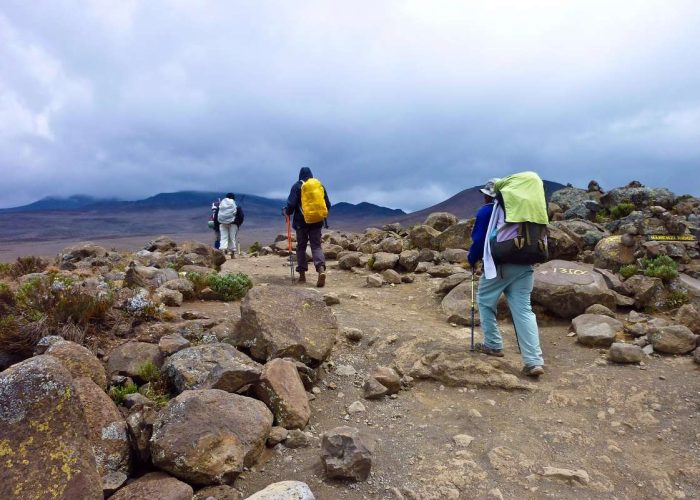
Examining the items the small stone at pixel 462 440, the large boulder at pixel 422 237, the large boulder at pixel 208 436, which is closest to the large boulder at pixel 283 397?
the large boulder at pixel 208 436

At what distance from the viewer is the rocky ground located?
3.89 m

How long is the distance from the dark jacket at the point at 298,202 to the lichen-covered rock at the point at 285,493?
8.82m

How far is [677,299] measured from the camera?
30.9ft

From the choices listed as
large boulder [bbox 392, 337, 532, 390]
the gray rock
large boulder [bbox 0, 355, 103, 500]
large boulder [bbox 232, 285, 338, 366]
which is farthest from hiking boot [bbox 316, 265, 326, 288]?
large boulder [bbox 0, 355, 103, 500]

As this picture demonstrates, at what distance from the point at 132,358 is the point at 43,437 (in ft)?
7.82

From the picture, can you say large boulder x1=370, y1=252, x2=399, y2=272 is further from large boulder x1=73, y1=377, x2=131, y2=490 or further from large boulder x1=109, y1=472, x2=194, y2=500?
large boulder x1=109, y1=472, x2=194, y2=500

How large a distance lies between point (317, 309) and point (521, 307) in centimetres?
294

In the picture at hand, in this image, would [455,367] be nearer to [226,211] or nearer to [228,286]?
[228,286]

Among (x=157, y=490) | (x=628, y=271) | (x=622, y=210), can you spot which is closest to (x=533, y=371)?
(x=157, y=490)

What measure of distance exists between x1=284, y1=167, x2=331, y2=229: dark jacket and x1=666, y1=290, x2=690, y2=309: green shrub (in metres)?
7.89

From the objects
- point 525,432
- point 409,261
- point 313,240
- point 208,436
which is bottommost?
point 525,432

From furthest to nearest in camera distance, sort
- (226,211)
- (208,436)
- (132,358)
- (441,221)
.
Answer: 1. (226,211)
2. (441,221)
3. (132,358)
4. (208,436)

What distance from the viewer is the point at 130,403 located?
4.90 meters

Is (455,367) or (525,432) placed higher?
(455,367)
